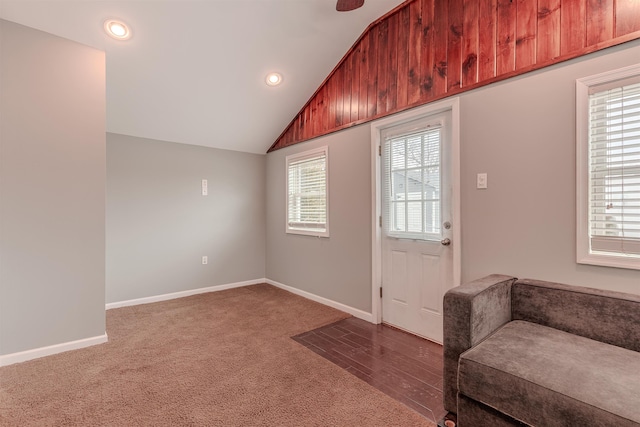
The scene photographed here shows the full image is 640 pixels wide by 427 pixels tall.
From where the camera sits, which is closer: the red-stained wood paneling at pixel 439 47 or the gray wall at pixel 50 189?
the gray wall at pixel 50 189

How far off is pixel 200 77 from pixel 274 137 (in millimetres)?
1468

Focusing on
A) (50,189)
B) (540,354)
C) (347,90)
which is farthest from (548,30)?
(50,189)

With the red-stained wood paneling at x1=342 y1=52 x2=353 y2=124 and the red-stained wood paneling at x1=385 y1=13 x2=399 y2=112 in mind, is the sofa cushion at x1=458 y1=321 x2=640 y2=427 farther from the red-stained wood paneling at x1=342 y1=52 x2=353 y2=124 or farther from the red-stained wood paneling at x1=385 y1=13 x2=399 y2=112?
the red-stained wood paneling at x1=342 y1=52 x2=353 y2=124

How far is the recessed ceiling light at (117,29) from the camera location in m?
2.43

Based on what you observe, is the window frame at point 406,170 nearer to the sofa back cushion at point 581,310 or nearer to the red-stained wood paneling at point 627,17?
the sofa back cushion at point 581,310

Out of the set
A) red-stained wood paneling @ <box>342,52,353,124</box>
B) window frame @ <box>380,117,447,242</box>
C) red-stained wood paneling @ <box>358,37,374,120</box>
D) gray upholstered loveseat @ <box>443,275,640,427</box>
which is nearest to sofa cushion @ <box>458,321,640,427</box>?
gray upholstered loveseat @ <box>443,275,640,427</box>

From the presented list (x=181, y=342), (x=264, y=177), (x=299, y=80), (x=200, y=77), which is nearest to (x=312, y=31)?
(x=299, y=80)

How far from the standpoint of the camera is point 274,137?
4.45 metres

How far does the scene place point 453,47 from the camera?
2396mm

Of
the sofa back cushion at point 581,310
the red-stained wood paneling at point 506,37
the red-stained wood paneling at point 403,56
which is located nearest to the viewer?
the sofa back cushion at point 581,310

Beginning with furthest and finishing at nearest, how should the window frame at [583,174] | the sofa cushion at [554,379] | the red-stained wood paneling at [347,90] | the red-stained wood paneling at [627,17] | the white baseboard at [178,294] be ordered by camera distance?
the white baseboard at [178,294] → the red-stained wood paneling at [347,90] → the window frame at [583,174] → the red-stained wood paneling at [627,17] → the sofa cushion at [554,379]

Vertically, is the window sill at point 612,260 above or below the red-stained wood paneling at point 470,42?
below

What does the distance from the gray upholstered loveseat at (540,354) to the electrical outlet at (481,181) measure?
0.67 meters

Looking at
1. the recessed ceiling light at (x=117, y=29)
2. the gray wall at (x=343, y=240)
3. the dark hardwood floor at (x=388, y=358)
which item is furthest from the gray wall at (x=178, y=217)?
the dark hardwood floor at (x=388, y=358)
